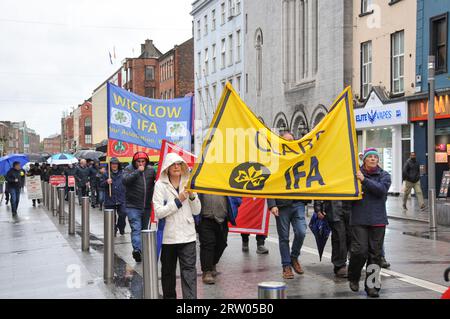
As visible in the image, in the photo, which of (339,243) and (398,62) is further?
(398,62)

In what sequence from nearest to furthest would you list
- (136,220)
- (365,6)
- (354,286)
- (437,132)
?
(354,286), (136,220), (437,132), (365,6)

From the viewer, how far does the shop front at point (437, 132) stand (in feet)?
74.7

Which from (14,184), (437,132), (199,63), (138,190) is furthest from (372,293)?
(199,63)

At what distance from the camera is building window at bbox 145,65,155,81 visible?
75.5 meters

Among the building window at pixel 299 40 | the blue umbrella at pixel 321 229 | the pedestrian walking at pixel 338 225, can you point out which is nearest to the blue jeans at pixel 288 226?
the pedestrian walking at pixel 338 225

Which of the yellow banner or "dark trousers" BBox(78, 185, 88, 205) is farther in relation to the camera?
"dark trousers" BBox(78, 185, 88, 205)

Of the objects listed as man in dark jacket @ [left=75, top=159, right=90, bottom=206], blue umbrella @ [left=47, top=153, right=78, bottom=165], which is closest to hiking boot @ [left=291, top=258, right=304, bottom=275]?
man in dark jacket @ [left=75, top=159, right=90, bottom=206]

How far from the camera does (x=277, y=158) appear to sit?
7.20 metres

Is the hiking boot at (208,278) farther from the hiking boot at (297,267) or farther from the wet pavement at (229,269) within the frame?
the hiking boot at (297,267)

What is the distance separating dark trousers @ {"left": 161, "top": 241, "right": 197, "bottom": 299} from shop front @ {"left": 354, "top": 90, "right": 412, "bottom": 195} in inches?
794

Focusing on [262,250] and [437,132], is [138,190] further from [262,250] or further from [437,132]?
[437,132]

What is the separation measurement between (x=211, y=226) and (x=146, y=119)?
383cm

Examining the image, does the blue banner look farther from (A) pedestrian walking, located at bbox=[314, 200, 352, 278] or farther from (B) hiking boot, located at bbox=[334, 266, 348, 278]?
(B) hiking boot, located at bbox=[334, 266, 348, 278]

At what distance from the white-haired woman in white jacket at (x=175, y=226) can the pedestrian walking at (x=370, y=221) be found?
2.08 m
